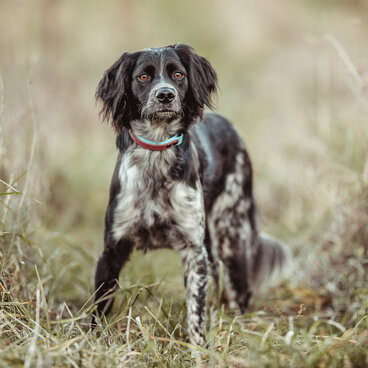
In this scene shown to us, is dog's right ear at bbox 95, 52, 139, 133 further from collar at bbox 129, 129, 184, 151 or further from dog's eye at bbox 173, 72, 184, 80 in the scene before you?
dog's eye at bbox 173, 72, 184, 80

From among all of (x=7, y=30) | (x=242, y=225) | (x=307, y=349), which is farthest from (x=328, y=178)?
(x=7, y=30)

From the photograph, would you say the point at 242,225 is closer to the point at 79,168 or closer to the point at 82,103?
the point at 79,168

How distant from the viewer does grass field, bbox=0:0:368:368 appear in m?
2.29

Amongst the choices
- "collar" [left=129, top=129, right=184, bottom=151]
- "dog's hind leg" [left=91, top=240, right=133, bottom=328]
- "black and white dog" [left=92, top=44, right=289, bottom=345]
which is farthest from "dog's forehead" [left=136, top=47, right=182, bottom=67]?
"dog's hind leg" [left=91, top=240, right=133, bottom=328]

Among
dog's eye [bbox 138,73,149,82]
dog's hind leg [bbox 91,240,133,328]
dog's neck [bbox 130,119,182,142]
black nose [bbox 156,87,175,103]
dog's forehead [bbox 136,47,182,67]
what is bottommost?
dog's hind leg [bbox 91,240,133,328]

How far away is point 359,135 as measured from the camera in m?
4.70

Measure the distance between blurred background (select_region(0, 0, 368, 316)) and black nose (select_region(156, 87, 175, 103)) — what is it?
2.65ft

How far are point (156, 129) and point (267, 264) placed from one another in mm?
1739

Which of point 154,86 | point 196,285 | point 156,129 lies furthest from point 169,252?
point 154,86

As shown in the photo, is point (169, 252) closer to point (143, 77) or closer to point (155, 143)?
point (155, 143)

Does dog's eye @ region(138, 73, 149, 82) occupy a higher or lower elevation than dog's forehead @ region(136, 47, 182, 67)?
lower

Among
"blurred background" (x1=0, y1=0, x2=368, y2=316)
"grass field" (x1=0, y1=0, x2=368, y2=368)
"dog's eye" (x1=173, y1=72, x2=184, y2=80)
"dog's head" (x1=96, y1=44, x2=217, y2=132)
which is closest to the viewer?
"grass field" (x1=0, y1=0, x2=368, y2=368)

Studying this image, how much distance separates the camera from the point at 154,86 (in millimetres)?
2844

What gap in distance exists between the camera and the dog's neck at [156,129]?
3.02 metres
